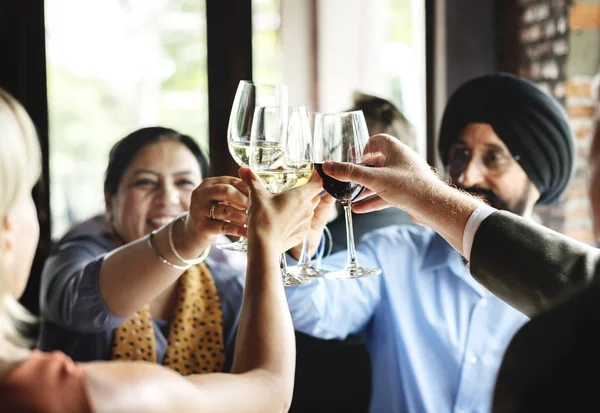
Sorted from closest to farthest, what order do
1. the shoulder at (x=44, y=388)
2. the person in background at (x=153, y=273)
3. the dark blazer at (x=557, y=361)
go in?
the dark blazer at (x=557, y=361) → the shoulder at (x=44, y=388) → the person in background at (x=153, y=273)

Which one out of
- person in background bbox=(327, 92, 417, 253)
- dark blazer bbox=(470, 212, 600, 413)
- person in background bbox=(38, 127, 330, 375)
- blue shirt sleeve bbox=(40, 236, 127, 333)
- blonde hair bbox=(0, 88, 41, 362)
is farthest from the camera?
person in background bbox=(327, 92, 417, 253)

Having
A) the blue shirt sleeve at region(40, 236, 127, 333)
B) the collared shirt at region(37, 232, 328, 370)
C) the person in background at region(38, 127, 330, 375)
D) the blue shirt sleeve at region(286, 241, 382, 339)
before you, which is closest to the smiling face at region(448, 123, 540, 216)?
the blue shirt sleeve at region(286, 241, 382, 339)

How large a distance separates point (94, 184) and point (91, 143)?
0.54 ft

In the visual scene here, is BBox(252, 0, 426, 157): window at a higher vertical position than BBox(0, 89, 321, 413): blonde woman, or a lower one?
higher

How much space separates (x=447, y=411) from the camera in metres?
1.73

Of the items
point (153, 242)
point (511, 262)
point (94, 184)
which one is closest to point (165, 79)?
point (94, 184)

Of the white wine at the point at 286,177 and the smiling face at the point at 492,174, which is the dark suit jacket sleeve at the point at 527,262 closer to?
the white wine at the point at 286,177

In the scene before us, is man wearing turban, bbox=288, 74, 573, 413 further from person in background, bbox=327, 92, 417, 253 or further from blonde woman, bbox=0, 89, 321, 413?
blonde woman, bbox=0, 89, 321, 413

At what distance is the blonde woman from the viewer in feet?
2.46

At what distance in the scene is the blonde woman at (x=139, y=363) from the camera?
750 mm

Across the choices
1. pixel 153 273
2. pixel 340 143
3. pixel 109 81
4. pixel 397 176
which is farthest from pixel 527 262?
pixel 109 81

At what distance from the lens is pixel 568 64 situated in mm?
2621

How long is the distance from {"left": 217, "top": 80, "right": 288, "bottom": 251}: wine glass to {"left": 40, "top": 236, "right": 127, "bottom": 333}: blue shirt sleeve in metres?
0.52

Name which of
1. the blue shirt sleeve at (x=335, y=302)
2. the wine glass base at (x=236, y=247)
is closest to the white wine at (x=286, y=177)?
the wine glass base at (x=236, y=247)
